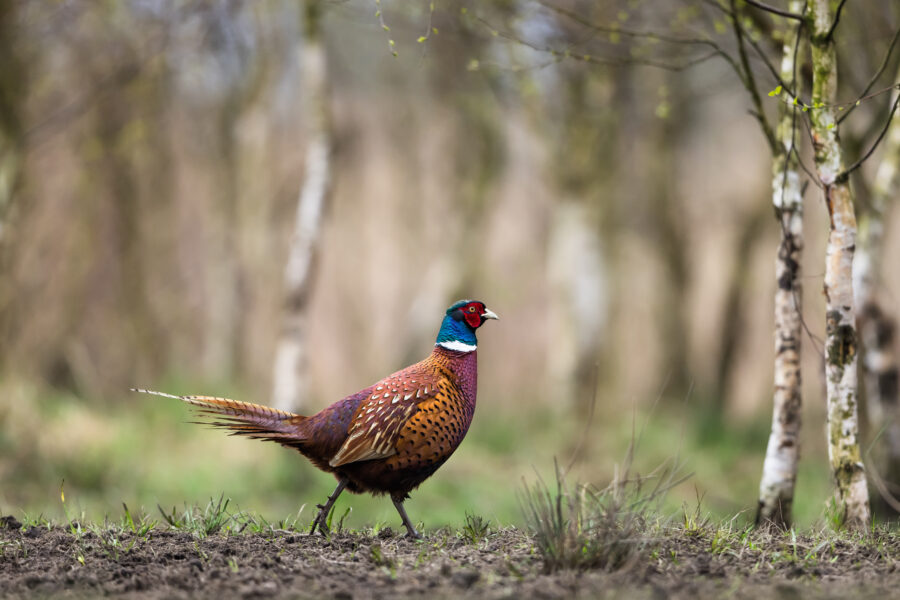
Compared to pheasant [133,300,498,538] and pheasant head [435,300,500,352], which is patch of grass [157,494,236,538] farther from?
pheasant head [435,300,500,352]

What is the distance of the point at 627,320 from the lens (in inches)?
535

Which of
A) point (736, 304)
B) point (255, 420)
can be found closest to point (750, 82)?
point (255, 420)

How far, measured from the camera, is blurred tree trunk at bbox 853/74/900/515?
20.7 feet

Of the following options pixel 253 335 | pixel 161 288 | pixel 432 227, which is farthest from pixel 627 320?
pixel 161 288

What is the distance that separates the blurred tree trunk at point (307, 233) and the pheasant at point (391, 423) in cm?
432

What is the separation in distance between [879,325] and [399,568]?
421 centimetres

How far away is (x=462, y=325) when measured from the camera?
14.9 feet

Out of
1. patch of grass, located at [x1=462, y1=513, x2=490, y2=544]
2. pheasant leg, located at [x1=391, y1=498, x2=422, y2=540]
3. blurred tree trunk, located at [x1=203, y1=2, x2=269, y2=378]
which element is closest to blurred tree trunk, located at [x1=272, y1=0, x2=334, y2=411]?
blurred tree trunk, located at [x1=203, y1=2, x2=269, y2=378]

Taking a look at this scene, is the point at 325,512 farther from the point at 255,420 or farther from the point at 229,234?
the point at 229,234

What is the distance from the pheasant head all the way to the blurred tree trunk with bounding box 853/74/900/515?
123 inches

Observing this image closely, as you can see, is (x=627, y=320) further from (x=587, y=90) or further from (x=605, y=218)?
(x=587, y=90)

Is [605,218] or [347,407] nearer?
[347,407]

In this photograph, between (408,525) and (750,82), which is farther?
(750,82)

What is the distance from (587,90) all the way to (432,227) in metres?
4.38
